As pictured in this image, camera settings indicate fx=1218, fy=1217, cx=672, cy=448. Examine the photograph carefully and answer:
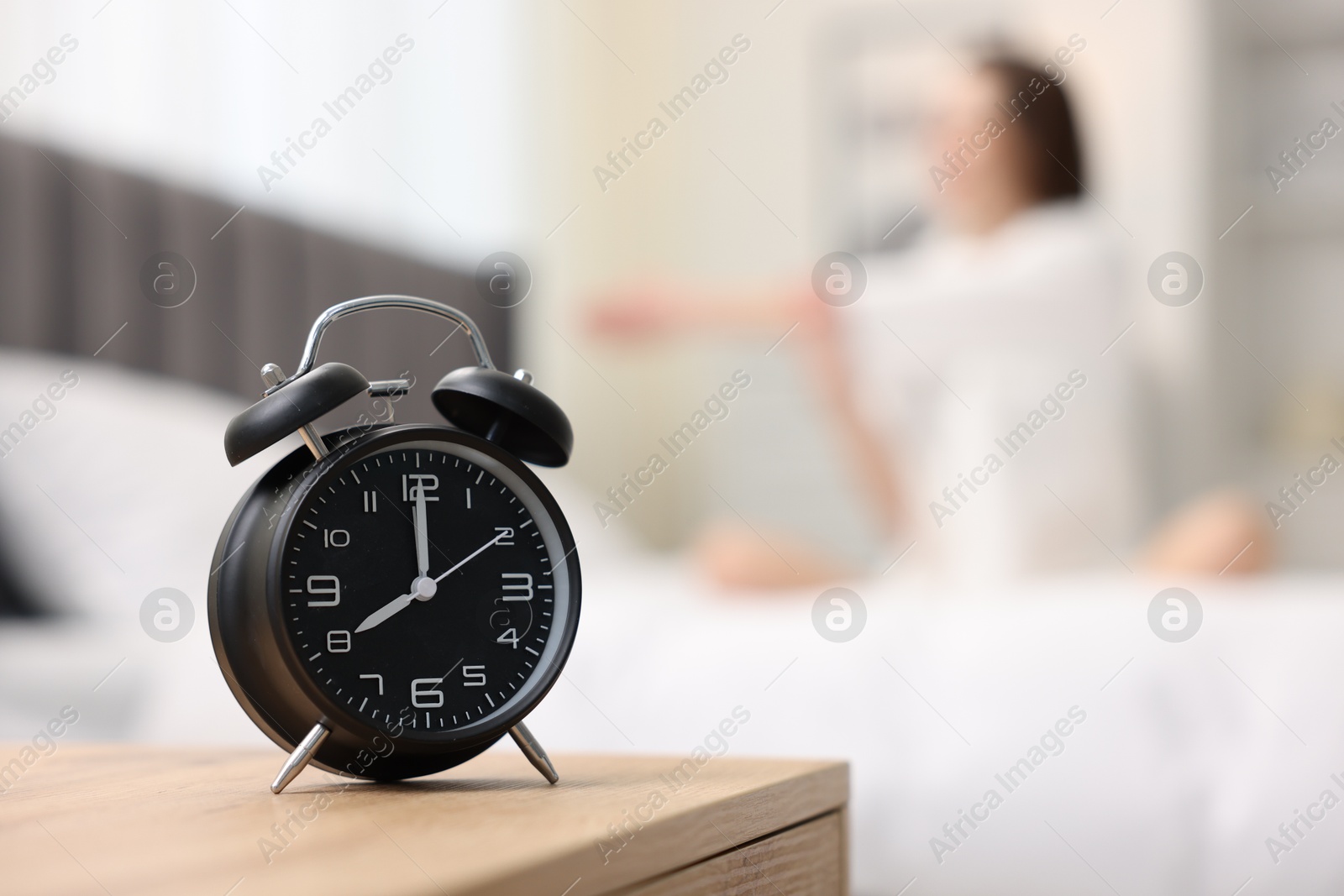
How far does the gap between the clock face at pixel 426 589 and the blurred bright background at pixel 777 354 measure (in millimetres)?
651

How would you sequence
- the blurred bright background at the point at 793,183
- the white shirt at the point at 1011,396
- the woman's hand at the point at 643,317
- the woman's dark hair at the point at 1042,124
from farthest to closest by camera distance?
the blurred bright background at the point at 793,183, the woman's dark hair at the point at 1042,124, the woman's hand at the point at 643,317, the white shirt at the point at 1011,396

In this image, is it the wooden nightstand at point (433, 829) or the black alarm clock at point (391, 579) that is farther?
the black alarm clock at point (391, 579)

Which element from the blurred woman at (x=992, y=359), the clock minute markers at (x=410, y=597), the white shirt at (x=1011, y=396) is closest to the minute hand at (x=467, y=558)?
the clock minute markers at (x=410, y=597)

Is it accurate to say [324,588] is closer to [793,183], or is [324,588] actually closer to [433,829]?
[433,829]

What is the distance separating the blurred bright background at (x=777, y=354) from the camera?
1.27 meters

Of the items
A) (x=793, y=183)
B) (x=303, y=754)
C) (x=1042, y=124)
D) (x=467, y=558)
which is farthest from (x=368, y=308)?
(x=793, y=183)

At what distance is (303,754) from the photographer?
2.20 ft

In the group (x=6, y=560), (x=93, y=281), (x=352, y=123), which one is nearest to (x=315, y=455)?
(x=6, y=560)

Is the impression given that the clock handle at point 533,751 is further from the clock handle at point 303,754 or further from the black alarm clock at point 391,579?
the clock handle at point 303,754

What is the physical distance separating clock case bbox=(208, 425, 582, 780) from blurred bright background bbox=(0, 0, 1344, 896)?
0.68 meters

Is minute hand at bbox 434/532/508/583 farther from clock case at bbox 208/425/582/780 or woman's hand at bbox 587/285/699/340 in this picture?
woman's hand at bbox 587/285/699/340

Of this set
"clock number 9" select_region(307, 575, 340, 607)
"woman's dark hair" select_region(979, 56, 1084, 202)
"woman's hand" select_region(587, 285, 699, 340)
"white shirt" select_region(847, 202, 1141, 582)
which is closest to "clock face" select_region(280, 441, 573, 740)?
"clock number 9" select_region(307, 575, 340, 607)

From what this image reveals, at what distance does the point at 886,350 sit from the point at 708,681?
1050 millimetres

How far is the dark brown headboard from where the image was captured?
201 centimetres
